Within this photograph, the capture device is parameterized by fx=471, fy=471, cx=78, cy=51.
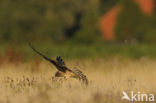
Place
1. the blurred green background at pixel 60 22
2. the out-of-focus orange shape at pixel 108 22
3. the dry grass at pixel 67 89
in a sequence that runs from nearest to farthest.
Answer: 1. the dry grass at pixel 67 89
2. the blurred green background at pixel 60 22
3. the out-of-focus orange shape at pixel 108 22

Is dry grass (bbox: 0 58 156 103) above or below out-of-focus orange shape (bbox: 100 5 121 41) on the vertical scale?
below

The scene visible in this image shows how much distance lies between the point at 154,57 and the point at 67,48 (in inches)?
152

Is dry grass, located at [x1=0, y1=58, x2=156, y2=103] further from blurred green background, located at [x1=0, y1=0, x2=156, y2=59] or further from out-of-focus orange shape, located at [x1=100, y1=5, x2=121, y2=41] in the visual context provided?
out-of-focus orange shape, located at [x1=100, y1=5, x2=121, y2=41]

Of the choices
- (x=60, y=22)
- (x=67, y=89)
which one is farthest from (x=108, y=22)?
(x=67, y=89)

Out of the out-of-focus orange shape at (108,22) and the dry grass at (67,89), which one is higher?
the out-of-focus orange shape at (108,22)

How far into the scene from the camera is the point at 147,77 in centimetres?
966

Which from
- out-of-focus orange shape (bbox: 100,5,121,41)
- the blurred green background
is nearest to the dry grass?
the blurred green background

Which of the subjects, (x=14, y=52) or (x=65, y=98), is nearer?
(x=65, y=98)

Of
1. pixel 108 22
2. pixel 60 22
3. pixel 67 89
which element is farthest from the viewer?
pixel 108 22

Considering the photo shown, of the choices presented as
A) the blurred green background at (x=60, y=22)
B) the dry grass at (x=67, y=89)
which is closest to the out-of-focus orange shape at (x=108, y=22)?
the blurred green background at (x=60, y=22)

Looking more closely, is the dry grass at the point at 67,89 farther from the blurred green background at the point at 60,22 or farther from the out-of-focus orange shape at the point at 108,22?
the out-of-focus orange shape at the point at 108,22

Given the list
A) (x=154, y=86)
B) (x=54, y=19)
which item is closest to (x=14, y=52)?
(x=154, y=86)

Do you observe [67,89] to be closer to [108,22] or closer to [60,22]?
[60,22]

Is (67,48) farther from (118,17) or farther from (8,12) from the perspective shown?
(118,17)
